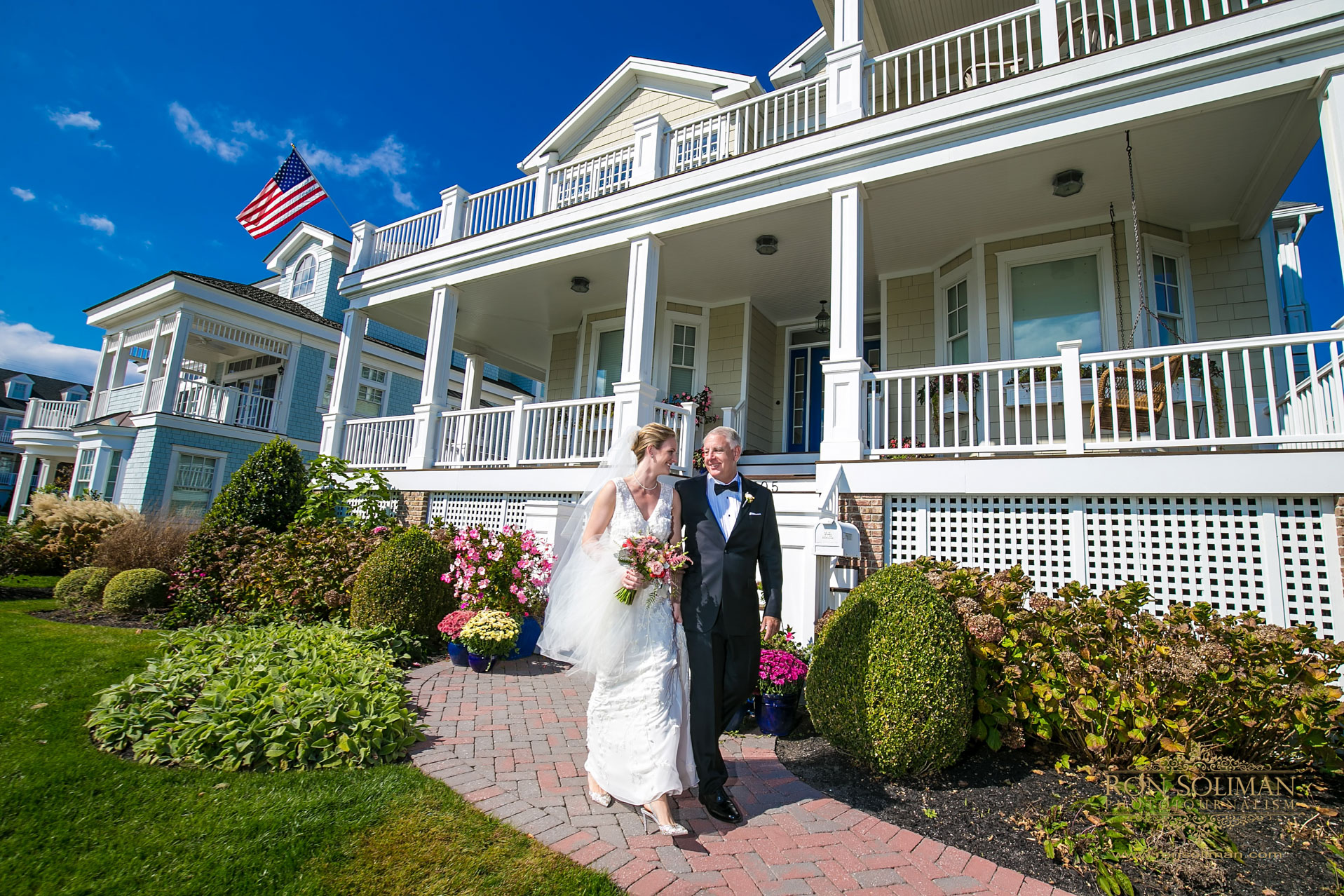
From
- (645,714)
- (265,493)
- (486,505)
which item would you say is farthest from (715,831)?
(265,493)

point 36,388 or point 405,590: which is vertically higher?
point 36,388

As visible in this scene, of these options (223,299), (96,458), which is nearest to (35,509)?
(96,458)

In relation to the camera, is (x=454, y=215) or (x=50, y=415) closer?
(x=454, y=215)

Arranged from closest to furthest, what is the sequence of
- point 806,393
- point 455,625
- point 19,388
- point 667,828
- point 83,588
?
1. point 667,828
2. point 455,625
3. point 83,588
4. point 806,393
5. point 19,388

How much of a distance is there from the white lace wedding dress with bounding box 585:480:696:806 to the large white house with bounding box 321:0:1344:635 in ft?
7.75

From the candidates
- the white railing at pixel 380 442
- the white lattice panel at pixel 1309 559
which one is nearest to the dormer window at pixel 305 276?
the white railing at pixel 380 442

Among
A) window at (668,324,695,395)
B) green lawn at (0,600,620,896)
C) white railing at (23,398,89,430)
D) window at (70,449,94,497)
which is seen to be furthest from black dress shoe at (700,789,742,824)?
white railing at (23,398,89,430)

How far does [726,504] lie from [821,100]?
31.0 feet

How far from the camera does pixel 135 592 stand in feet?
26.5

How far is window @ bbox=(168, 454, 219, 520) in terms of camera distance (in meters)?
15.9

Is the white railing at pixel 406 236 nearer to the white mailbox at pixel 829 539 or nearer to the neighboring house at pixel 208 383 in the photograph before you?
the neighboring house at pixel 208 383

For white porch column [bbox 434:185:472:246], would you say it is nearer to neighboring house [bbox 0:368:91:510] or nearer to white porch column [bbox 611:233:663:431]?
white porch column [bbox 611:233:663:431]

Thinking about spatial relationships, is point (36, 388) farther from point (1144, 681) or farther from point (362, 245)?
point (1144, 681)

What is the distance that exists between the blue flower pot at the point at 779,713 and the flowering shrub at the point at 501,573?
8.74 ft
